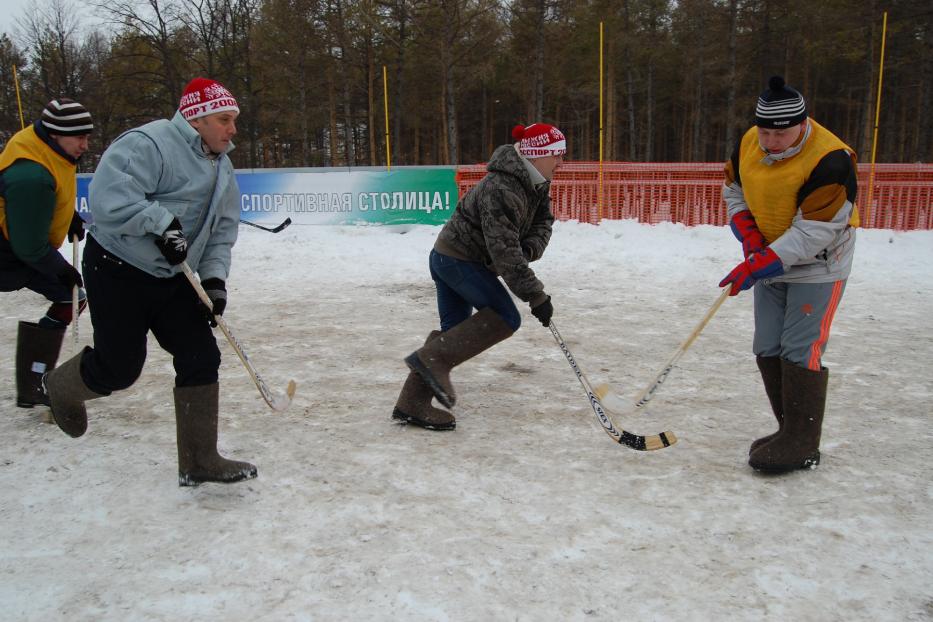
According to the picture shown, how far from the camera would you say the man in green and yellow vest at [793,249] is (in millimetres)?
3148

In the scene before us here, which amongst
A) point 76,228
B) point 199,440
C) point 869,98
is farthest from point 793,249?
point 869,98

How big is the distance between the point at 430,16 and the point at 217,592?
28622 millimetres

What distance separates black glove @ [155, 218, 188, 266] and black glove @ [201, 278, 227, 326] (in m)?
0.34

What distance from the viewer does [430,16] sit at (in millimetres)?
28016

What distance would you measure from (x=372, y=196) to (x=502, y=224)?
9.09 metres

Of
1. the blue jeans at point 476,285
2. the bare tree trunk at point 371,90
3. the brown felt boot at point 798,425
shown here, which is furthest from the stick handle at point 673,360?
the bare tree trunk at point 371,90

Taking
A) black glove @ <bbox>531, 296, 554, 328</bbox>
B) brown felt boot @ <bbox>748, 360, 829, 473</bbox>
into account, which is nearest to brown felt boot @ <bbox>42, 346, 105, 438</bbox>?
black glove @ <bbox>531, 296, 554, 328</bbox>

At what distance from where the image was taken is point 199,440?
3.19m

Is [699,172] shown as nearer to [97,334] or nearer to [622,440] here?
[622,440]

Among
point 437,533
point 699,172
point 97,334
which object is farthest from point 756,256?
point 699,172

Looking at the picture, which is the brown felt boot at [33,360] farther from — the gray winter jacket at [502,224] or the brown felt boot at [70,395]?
the gray winter jacket at [502,224]

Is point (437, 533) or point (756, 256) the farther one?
point (756, 256)

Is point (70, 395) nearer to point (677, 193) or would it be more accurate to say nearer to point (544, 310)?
point (544, 310)

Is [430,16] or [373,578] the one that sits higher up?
[430,16]
